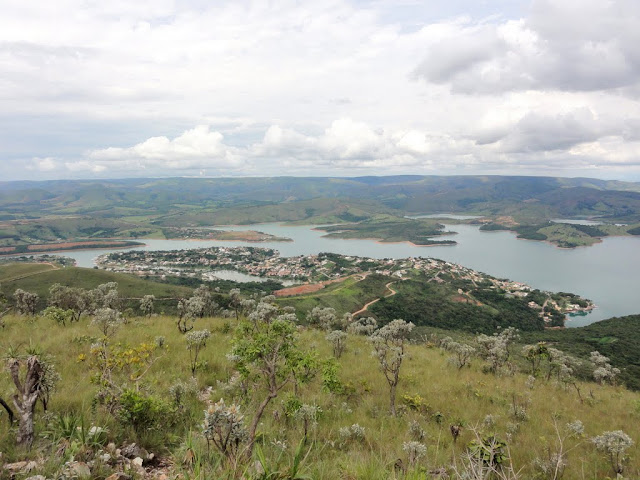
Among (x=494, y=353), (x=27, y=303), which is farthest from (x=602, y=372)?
(x=27, y=303)

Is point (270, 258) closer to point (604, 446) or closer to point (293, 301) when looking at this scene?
point (293, 301)

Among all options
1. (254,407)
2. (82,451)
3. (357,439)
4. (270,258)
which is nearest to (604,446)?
(357,439)

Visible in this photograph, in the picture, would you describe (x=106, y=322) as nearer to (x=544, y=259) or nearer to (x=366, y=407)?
(x=366, y=407)

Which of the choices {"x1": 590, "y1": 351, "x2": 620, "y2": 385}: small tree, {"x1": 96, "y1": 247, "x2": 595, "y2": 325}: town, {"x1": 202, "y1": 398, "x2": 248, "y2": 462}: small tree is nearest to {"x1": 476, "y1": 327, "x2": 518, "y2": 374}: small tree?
{"x1": 590, "y1": 351, "x2": 620, "y2": 385}: small tree

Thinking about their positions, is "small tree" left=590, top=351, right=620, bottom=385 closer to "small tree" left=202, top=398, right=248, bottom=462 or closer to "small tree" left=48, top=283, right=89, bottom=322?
"small tree" left=202, top=398, right=248, bottom=462

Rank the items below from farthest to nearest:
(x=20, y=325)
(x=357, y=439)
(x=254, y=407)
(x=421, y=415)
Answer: (x=20, y=325)
(x=421, y=415)
(x=254, y=407)
(x=357, y=439)

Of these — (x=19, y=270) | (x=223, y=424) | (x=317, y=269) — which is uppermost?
(x=223, y=424)

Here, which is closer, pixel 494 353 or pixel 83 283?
pixel 494 353
